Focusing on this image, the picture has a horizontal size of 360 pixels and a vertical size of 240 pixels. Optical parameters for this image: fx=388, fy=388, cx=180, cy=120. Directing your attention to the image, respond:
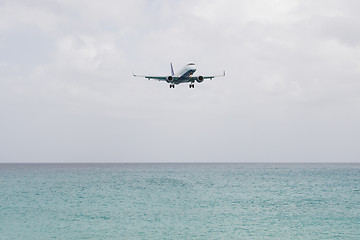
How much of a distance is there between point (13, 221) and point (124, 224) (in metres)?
13.6

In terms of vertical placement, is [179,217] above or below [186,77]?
below

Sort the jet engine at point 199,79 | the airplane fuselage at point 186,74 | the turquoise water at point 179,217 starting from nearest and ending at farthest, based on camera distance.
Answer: the turquoise water at point 179,217, the airplane fuselage at point 186,74, the jet engine at point 199,79

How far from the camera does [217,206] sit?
60.8 meters

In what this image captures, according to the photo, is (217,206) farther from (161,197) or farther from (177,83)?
(177,83)

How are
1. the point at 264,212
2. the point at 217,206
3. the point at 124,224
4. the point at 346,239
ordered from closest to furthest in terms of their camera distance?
1. the point at 346,239
2. the point at 124,224
3. the point at 264,212
4. the point at 217,206

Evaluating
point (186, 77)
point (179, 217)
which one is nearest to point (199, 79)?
point (186, 77)

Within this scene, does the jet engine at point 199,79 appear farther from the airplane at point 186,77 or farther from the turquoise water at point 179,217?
the turquoise water at point 179,217

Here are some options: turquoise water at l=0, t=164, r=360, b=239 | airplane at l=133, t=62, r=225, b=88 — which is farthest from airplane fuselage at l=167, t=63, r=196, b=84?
turquoise water at l=0, t=164, r=360, b=239

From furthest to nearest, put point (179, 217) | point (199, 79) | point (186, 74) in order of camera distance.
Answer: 1. point (199, 79)
2. point (186, 74)
3. point (179, 217)

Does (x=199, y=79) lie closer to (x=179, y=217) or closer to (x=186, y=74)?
(x=186, y=74)

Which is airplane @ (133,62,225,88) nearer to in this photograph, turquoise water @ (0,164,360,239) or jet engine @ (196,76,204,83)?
jet engine @ (196,76,204,83)

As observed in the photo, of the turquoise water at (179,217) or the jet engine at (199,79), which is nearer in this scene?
the turquoise water at (179,217)

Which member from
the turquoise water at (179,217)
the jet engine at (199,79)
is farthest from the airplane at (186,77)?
the turquoise water at (179,217)

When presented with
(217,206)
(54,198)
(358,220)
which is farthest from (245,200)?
(54,198)
